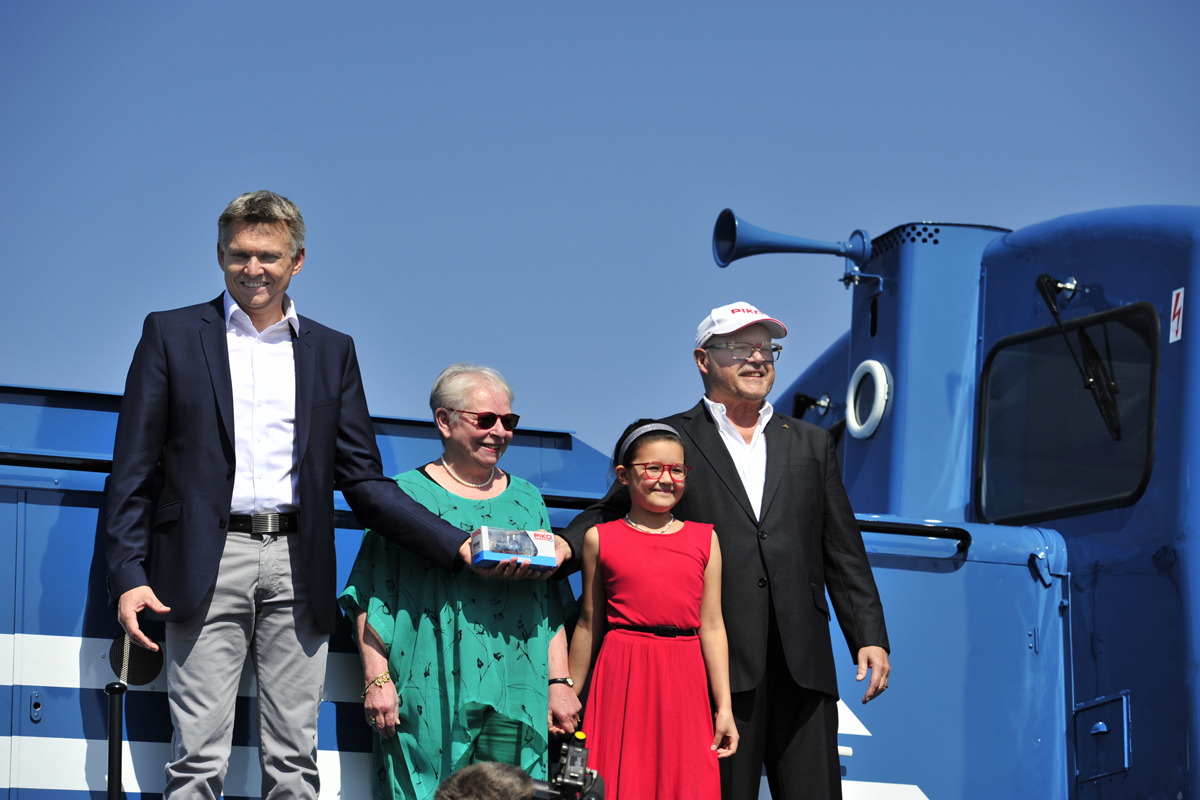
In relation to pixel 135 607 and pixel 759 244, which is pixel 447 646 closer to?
pixel 135 607

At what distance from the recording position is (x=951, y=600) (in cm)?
423

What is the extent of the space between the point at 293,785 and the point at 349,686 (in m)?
0.45

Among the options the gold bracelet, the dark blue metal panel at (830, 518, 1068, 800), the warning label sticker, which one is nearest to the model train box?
the gold bracelet

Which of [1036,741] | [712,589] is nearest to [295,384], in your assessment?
[712,589]

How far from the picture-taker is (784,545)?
11.5ft

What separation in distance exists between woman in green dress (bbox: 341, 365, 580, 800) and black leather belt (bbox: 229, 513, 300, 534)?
0.83 feet

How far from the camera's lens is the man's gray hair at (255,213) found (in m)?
3.19

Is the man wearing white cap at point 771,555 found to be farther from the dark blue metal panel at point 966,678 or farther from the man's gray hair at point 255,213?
the man's gray hair at point 255,213

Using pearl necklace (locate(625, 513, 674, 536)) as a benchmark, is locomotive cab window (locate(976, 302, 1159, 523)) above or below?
above

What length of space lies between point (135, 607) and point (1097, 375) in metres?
3.53

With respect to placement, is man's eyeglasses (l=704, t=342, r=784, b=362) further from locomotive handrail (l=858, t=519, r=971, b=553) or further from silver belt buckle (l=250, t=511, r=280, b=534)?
silver belt buckle (l=250, t=511, r=280, b=534)

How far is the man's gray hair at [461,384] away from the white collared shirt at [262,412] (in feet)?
1.41

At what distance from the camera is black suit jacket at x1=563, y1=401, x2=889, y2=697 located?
3.42 meters

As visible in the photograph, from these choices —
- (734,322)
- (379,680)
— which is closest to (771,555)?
(734,322)
